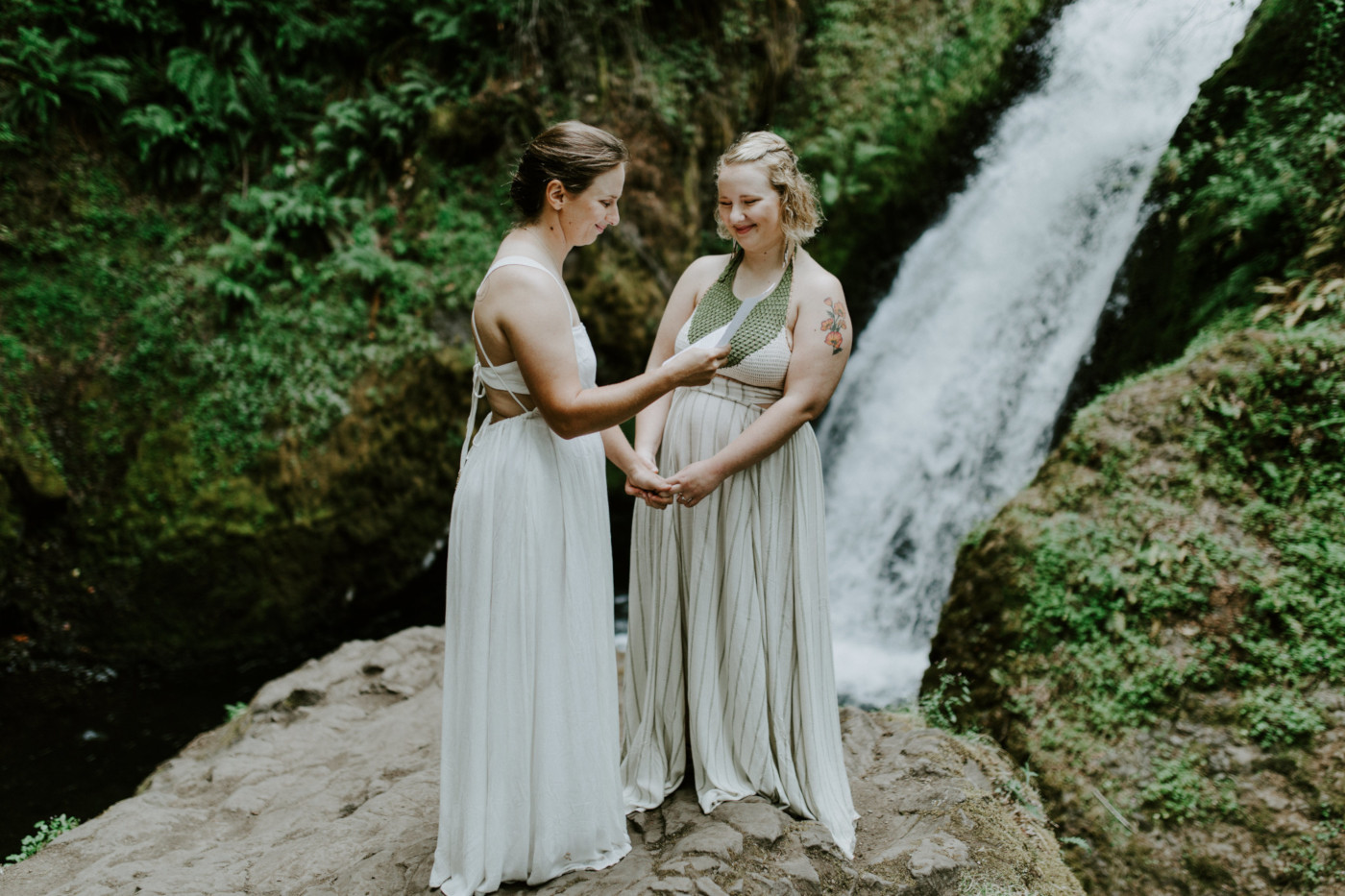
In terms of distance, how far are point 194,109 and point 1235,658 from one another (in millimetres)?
9436

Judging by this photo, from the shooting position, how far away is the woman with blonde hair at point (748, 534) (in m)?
2.60

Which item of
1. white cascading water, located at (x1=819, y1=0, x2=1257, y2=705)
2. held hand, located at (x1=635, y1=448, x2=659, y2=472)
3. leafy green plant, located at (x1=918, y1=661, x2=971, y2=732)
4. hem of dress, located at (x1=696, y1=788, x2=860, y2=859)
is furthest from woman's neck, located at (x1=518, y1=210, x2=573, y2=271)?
white cascading water, located at (x1=819, y1=0, x2=1257, y2=705)

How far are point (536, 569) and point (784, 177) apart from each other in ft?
4.87

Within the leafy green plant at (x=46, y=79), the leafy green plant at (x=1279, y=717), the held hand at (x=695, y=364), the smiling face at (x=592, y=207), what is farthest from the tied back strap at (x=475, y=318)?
the leafy green plant at (x=46, y=79)

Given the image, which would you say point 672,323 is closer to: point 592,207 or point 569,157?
point 592,207

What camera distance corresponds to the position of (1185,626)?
4.07m

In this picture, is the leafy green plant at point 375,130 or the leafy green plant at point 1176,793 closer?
the leafy green plant at point 1176,793

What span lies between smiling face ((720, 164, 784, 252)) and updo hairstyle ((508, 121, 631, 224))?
16.3 inches

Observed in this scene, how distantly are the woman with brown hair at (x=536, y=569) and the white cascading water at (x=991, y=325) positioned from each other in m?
3.72

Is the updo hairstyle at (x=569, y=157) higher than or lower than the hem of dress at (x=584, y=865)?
higher

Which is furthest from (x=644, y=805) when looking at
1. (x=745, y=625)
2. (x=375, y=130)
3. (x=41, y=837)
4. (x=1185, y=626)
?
(x=375, y=130)

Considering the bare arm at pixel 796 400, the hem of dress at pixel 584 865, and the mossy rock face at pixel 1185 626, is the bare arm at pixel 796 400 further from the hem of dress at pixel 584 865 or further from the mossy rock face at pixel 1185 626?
the mossy rock face at pixel 1185 626

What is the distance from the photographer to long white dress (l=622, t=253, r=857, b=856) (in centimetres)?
272

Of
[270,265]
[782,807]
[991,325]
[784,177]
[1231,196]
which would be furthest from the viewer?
[270,265]
